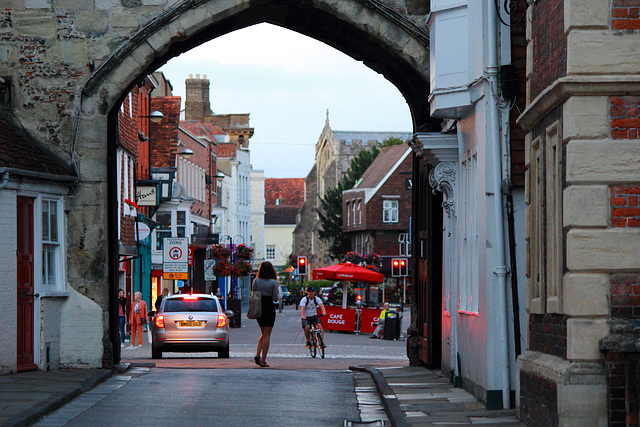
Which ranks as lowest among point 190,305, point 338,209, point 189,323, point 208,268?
point 189,323

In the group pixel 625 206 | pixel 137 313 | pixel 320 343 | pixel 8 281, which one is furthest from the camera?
pixel 137 313

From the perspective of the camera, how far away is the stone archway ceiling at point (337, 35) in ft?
56.5

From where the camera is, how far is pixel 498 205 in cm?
1205

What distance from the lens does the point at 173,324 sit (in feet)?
79.3

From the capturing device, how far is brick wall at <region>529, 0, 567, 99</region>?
29.0 feet

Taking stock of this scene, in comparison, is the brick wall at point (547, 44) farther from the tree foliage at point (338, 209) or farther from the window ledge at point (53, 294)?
the tree foliage at point (338, 209)

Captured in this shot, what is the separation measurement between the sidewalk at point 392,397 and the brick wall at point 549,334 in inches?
33.6

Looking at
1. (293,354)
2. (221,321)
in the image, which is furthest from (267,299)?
(293,354)

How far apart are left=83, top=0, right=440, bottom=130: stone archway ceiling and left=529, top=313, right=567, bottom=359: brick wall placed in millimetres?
7769

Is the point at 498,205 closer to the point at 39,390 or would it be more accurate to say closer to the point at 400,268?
the point at 39,390

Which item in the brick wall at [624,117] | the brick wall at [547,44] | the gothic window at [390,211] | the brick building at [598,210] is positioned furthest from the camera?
the gothic window at [390,211]

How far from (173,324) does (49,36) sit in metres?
8.56

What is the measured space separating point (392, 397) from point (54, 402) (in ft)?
12.4

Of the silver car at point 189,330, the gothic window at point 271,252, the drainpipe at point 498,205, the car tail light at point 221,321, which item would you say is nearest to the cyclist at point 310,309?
the car tail light at point 221,321
